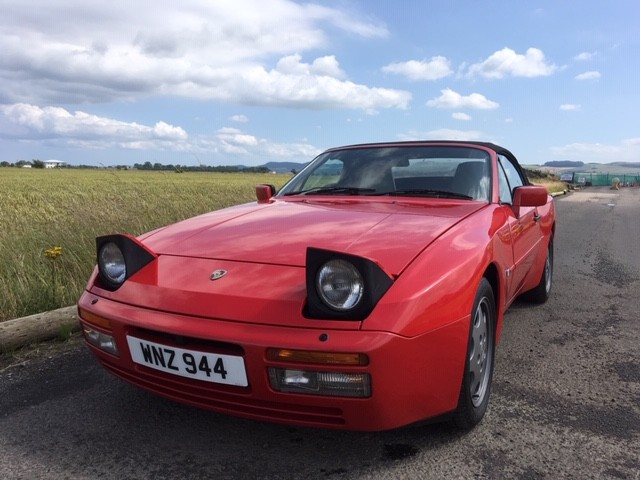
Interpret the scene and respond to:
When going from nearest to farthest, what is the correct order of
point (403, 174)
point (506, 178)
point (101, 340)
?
1. point (101, 340)
2. point (403, 174)
3. point (506, 178)

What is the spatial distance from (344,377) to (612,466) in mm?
1161

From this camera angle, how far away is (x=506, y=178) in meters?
3.66

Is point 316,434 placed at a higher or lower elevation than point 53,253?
lower

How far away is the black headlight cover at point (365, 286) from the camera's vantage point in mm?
1809

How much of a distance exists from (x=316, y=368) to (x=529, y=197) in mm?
2077

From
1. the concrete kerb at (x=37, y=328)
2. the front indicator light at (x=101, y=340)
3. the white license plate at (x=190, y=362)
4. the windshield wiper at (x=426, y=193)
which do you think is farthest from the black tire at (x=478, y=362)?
the concrete kerb at (x=37, y=328)

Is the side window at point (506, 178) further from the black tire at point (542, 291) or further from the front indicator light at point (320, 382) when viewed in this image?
the front indicator light at point (320, 382)

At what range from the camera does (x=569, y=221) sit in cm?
1230

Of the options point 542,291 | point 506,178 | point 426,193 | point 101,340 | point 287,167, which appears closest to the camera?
point 101,340

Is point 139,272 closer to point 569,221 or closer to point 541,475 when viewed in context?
point 541,475

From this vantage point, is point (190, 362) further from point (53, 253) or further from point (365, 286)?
point (53, 253)

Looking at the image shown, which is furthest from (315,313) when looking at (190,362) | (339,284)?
(190,362)

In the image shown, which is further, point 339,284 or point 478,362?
point 478,362

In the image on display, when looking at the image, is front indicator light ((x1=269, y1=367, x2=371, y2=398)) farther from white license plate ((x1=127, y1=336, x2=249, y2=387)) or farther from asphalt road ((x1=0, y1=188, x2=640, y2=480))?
asphalt road ((x1=0, y1=188, x2=640, y2=480))
